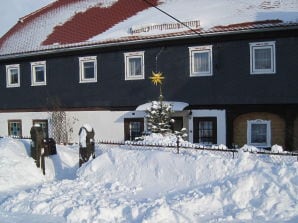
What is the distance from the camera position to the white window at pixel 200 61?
17.2 metres

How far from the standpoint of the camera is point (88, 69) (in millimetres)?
20266

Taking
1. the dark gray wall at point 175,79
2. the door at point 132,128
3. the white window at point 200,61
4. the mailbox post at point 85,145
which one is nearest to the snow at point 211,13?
the dark gray wall at point 175,79

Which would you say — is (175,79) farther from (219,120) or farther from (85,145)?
(85,145)

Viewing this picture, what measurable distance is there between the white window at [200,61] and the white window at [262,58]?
1.83m

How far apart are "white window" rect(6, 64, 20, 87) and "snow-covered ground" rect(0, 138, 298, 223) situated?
447 inches

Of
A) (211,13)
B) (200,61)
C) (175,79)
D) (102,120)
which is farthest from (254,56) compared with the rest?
(102,120)

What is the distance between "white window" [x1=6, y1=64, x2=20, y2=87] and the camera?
22.5m

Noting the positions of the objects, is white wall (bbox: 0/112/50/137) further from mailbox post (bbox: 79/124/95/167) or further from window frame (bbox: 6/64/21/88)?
mailbox post (bbox: 79/124/95/167)

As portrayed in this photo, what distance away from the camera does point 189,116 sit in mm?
17812

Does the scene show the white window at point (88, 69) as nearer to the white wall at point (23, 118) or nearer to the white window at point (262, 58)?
the white wall at point (23, 118)

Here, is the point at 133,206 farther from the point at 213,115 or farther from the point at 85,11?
the point at 85,11

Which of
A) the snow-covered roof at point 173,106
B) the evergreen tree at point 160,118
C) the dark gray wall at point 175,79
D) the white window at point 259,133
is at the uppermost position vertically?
the dark gray wall at point 175,79

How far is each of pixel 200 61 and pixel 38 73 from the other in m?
9.63

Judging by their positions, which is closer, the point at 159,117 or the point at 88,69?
the point at 159,117
